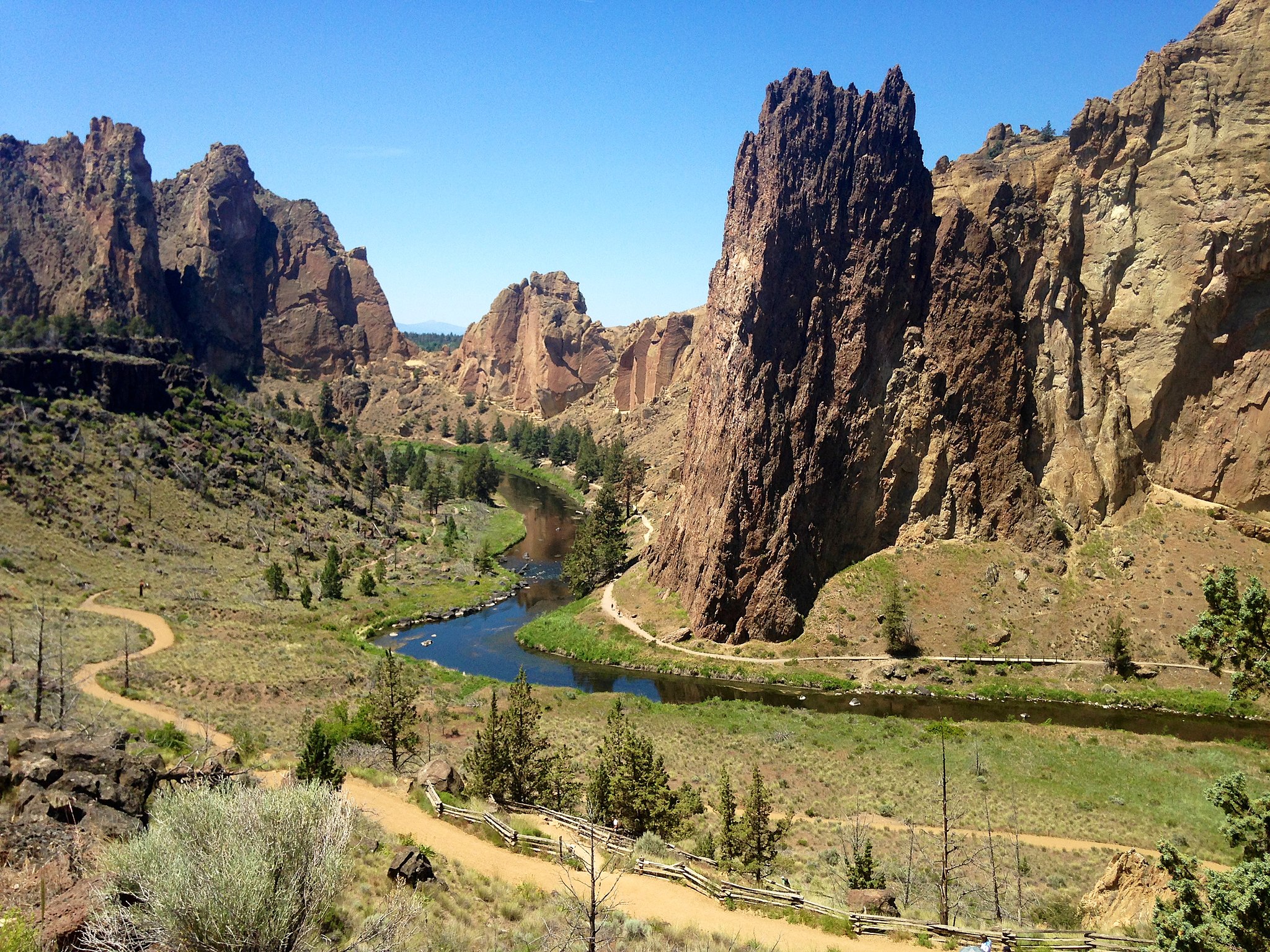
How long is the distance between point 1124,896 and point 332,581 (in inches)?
2470

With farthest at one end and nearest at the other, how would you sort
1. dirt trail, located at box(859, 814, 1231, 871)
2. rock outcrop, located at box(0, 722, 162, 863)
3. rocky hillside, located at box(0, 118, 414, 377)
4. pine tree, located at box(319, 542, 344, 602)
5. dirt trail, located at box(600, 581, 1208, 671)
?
rocky hillside, located at box(0, 118, 414, 377)
pine tree, located at box(319, 542, 344, 602)
dirt trail, located at box(600, 581, 1208, 671)
dirt trail, located at box(859, 814, 1231, 871)
rock outcrop, located at box(0, 722, 162, 863)

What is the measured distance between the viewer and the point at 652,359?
155 meters

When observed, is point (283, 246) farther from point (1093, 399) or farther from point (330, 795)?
point (330, 795)

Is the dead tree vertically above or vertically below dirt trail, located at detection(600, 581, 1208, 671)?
above

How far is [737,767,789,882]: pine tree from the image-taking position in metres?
24.6

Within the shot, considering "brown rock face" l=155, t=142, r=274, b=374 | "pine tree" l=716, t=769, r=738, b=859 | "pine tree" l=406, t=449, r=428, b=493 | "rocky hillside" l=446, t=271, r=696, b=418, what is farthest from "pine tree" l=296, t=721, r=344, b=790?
"brown rock face" l=155, t=142, r=274, b=374

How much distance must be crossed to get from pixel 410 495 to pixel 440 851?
328 feet

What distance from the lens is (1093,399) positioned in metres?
63.0

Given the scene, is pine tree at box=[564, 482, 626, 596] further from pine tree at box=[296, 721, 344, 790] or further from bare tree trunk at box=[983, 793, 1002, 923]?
pine tree at box=[296, 721, 344, 790]

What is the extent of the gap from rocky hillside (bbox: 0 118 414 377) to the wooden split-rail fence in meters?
132

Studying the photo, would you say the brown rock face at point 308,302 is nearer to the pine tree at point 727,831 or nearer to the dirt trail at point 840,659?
the dirt trail at point 840,659

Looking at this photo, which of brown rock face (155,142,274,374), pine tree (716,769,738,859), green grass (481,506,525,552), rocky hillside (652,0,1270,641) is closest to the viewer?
pine tree (716,769,738,859)

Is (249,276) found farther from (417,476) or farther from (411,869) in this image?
(411,869)

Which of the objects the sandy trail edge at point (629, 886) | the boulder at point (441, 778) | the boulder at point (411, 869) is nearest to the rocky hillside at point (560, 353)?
the boulder at point (441, 778)
